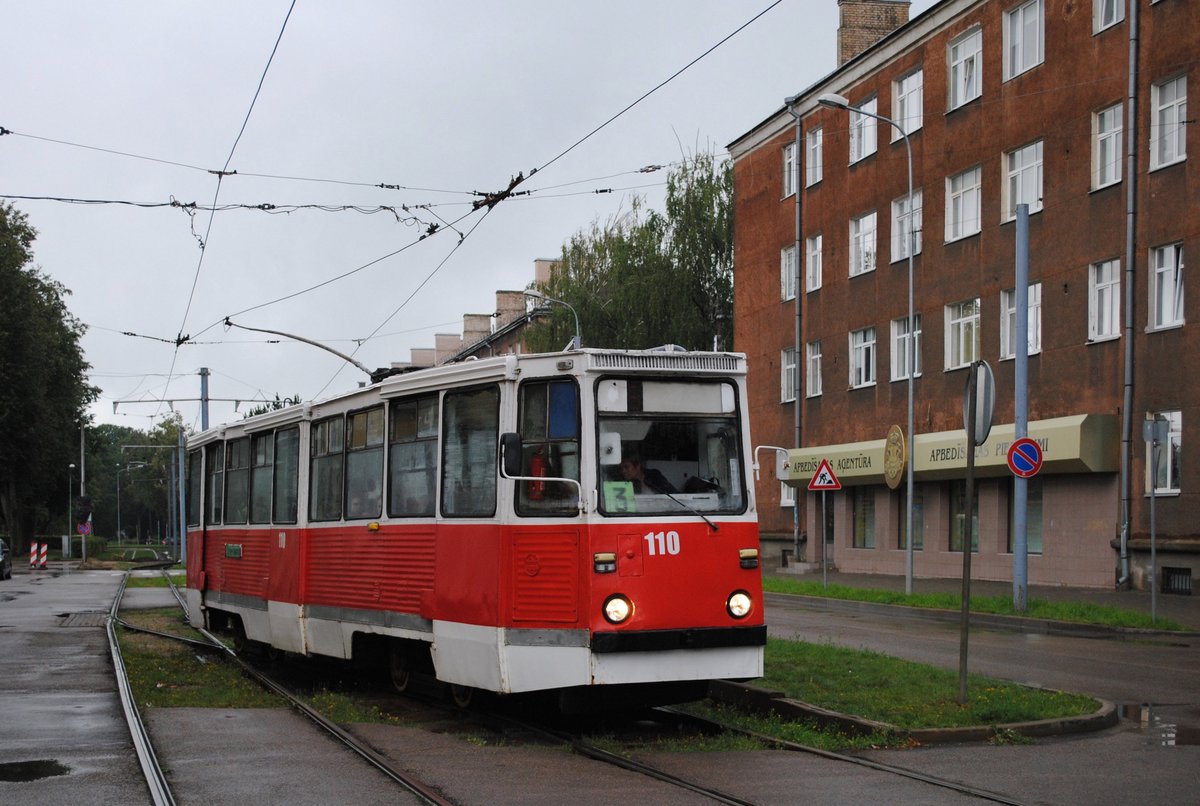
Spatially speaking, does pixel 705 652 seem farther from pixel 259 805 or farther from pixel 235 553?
pixel 235 553

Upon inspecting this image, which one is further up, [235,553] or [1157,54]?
[1157,54]

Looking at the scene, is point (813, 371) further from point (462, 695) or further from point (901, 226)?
point (462, 695)

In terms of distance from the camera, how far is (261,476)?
55.1ft

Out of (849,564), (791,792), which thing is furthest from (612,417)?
(849,564)

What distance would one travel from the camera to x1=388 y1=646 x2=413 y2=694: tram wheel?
13.0 metres

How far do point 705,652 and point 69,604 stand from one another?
24603 mm

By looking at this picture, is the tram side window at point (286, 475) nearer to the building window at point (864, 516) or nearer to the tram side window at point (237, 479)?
the tram side window at point (237, 479)

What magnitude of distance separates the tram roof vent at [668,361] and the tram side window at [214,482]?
30.6 ft

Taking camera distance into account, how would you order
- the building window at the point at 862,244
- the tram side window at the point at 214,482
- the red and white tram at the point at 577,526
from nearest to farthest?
the red and white tram at the point at 577,526 < the tram side window at the point at 214,482 < the building window at the point at 862,244

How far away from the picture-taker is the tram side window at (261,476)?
16453 mm

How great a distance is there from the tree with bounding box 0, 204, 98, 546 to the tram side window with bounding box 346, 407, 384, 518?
50.7m

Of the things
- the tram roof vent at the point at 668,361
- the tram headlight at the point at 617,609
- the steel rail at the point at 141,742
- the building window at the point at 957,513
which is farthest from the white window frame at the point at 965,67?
the tram headlight at the point at 617,609

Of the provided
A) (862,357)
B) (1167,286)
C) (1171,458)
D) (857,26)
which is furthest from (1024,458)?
(857,26)

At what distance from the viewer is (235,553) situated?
17.6 meters
